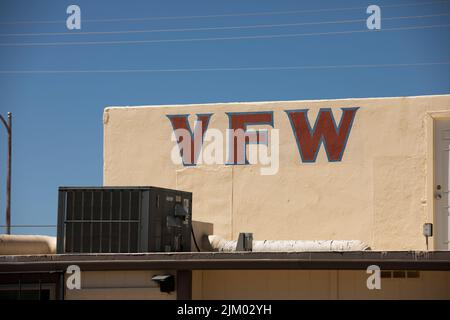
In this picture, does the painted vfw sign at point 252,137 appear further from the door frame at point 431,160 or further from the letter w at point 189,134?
the door frame at point 431,160

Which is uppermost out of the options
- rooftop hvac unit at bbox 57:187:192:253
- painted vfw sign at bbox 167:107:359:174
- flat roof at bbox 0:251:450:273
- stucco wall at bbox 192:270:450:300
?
painted vfw sign at bbox 167:107:359:174

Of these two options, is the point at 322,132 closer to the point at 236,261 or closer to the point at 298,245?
the point at 298,245

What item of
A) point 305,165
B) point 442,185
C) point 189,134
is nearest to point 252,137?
point 305,165

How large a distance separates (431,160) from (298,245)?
5.00 meters

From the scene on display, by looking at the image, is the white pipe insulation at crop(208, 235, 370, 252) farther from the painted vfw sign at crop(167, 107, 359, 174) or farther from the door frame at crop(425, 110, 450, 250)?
the painted vfw sign at crop(167, 107, 359, 174)

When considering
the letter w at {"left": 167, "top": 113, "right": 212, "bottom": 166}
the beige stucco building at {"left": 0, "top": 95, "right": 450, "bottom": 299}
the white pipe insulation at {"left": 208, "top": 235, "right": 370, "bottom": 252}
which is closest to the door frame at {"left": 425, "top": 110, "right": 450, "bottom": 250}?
the beige stucco building at {"left": 0, "top": 95, "right": 450, "bottom": 299}

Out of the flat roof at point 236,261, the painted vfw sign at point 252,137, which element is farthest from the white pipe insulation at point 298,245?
the painted vfw sign at point 252,137

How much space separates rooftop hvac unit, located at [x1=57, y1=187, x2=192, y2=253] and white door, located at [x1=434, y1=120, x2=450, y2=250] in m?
8.01

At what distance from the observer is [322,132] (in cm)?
2183

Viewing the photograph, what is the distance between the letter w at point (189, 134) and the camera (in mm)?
22609

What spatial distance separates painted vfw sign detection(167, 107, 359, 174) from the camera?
21703 millimetres

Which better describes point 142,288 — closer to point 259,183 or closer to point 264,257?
point 264,257

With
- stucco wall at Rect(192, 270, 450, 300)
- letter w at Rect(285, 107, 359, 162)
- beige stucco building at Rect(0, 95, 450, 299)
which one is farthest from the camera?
letter w at Rect(285, 107, 359, 162)
